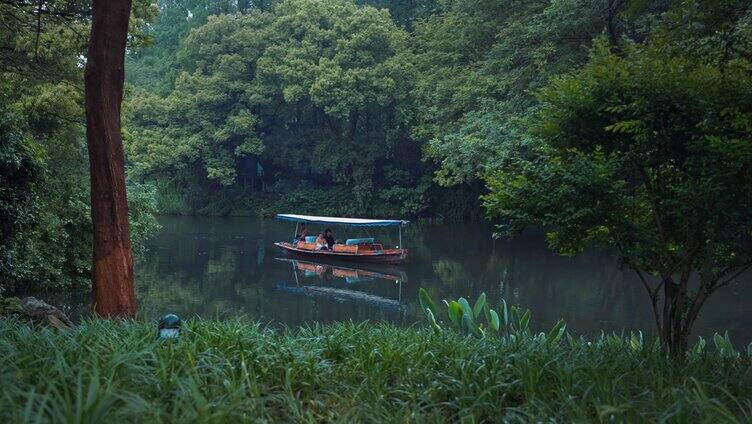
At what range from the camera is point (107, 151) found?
Answer: 22.0 ft

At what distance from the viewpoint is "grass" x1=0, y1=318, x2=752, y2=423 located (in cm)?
295

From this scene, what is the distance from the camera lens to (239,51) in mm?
37562

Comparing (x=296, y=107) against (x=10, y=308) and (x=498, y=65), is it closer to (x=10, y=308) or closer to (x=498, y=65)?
(x=498, y=65)

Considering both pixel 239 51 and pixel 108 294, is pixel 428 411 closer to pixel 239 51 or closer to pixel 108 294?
pixel 108 294

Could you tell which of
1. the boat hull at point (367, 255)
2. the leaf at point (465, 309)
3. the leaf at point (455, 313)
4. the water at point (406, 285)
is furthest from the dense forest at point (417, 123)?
the boat hull at point (367, 255)

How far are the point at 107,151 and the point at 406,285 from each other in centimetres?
1262

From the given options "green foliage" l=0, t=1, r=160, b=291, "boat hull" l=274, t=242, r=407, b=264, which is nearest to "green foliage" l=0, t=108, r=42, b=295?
"green foliage" l=0, t=1, r=160, b=291

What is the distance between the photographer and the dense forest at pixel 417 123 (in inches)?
225

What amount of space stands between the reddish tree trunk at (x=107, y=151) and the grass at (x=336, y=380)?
1.44 m

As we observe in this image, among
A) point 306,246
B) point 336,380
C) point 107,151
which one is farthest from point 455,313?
point 306,246

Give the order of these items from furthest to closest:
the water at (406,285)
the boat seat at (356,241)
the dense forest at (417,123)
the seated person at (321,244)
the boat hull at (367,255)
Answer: the seated person at (321,244), the boat seat at (356,241), the boat hull at (367,255), the water at (406,285), the dense forest at (417,123)

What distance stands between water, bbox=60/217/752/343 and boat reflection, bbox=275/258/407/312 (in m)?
0.03

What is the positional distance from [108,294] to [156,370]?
11.4 ft

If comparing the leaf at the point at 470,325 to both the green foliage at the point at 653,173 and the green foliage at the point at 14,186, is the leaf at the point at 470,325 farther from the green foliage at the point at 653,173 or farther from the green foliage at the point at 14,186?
the green foliage at the point at 14,186
